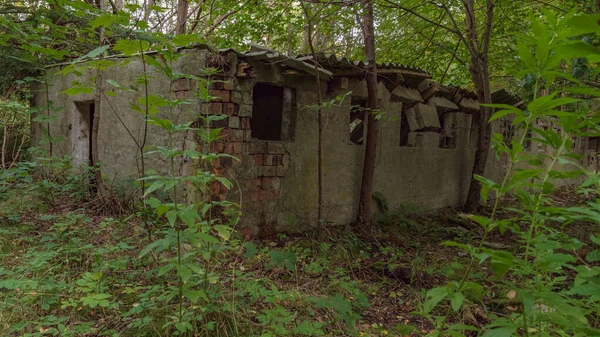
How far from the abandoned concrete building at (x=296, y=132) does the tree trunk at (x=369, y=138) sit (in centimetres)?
19

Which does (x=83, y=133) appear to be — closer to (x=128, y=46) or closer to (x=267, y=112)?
(x=267, y=112)

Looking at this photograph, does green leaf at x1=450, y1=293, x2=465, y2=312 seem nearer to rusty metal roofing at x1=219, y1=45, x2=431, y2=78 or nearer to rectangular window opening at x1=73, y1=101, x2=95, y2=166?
rusty metal roofing at x1=219, y1=45, x2=431, y2=78

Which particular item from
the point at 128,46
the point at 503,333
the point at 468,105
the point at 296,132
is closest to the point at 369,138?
the point at 296,132

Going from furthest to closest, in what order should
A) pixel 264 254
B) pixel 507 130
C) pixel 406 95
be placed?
pixel 507 130 < pixel 406 95 < pixel 264 254

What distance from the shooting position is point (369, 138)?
5766mm

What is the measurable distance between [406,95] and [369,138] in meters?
1.47

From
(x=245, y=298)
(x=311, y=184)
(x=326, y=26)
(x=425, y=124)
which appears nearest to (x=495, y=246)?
(x=425, y=124)

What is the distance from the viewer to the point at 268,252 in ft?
14.7

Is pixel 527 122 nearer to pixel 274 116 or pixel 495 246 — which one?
pixel 495 246

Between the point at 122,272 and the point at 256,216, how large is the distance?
1.80 meters

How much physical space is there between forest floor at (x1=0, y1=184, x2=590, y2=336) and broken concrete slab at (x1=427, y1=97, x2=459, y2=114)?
279cm

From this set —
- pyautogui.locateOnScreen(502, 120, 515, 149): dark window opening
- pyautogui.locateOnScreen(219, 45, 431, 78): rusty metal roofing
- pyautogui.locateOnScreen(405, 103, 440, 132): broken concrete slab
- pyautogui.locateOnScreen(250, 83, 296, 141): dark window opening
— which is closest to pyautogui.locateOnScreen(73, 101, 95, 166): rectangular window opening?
pyautogui.locateOnScreen(250, 83, 296, 141): dark window opening

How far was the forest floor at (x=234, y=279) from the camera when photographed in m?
2.75

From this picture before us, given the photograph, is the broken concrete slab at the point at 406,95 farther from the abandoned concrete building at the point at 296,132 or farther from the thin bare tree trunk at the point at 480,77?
the thin bare tree trunk at the point at 480,77
